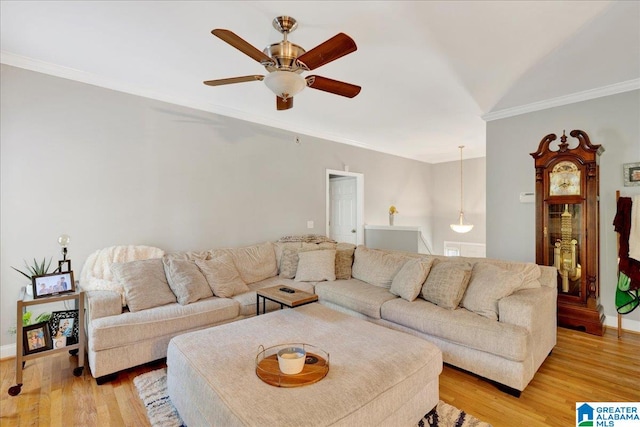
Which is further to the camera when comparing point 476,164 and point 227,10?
point 476,164

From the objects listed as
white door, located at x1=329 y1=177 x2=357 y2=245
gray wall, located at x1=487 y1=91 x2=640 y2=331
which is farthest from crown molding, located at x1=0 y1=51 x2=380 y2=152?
gray wall, located at x1=487 y1=91 x2=640 y2=331

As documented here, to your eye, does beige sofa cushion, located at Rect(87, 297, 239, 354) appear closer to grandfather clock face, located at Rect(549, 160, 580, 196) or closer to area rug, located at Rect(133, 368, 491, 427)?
area rug, located at Rect(133, 368, 491, 427)

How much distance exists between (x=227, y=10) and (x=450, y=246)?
7.08 m

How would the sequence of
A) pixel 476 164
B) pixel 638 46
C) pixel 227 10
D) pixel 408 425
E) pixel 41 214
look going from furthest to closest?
pixel 476 164 → pixel 41 214 → pixel 638 46 → pixel 227 10 → pixel 408 425

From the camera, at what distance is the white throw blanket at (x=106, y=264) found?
269cm

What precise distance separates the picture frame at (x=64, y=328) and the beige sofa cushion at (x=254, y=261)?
134 cm

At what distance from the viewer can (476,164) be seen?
7.07 metres

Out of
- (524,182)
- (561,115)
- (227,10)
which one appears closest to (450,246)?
(524,182)

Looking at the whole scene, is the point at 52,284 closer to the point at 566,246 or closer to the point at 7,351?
the point at 7,351

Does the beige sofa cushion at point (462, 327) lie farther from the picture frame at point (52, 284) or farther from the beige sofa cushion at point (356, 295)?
the picture frame at point (52, 284)

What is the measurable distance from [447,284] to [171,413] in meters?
2.27

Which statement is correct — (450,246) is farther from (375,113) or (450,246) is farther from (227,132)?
(227,132)

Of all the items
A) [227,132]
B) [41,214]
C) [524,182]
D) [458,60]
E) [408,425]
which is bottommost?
[408,425]

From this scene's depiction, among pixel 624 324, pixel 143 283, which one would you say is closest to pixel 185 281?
pixel 143 283
